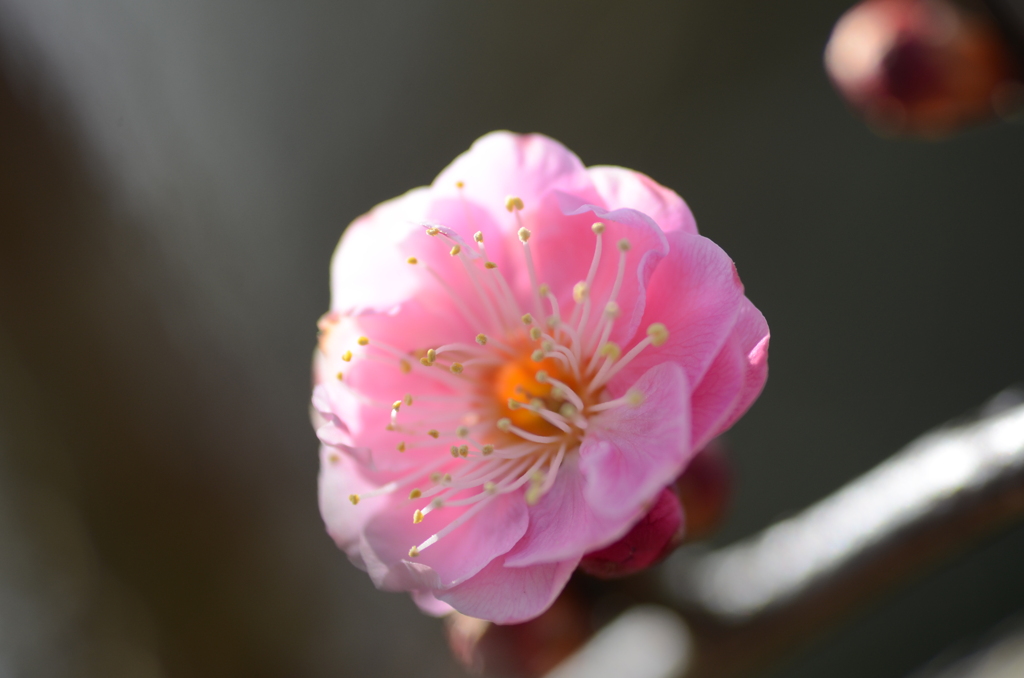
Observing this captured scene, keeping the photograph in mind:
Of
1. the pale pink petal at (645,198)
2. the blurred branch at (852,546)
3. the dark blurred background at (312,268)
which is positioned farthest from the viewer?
the dark blurred background at (312,268)

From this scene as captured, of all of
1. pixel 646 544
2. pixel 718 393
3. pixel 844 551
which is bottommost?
pixel 844 551

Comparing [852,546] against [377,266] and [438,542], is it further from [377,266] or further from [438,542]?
[377,266]

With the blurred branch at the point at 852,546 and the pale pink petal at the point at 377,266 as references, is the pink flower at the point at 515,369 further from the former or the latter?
the blurred branch at the point at 852,546

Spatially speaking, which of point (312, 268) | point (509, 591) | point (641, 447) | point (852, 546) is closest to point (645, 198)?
point (641, 447)

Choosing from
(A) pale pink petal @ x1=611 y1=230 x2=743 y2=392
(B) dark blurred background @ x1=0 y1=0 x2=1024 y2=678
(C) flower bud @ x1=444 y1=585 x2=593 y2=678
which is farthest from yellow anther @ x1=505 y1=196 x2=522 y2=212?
(B) dark blurred background @ x1=0 y1=0 x2=1024 y2=678

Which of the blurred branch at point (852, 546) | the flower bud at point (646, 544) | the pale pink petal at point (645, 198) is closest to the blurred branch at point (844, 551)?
the blurred branch at point (852, 546)

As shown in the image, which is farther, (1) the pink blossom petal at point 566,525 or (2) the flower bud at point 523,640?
(2) the flower bud at point 523,640

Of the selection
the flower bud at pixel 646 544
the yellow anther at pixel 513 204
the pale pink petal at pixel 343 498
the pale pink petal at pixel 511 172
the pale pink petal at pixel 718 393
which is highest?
the pale pink petal at pixel 511 172
